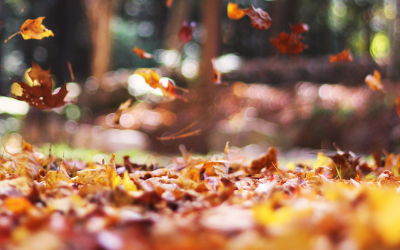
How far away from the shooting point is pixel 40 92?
149cm

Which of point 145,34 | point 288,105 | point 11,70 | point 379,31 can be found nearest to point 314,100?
point 288,105

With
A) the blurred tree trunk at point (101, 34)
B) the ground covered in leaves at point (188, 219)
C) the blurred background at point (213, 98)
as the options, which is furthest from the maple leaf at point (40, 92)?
the blurred tree trunk at point (101, 34)

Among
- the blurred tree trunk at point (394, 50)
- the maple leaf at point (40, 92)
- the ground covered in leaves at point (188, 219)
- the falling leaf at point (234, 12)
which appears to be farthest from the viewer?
the blurred tree trunk at point (394, 50)

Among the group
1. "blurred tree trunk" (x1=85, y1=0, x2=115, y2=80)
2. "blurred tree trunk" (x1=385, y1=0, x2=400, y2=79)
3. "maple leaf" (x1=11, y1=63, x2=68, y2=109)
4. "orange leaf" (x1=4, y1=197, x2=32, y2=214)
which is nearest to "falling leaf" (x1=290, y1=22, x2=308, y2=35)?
"maple leaf" (x1=11, y1=63, x2=68, y2=109)

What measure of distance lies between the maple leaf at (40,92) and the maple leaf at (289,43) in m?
1.04

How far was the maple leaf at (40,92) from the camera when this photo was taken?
1.44 m

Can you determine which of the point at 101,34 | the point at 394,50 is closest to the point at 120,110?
the point at 394,50

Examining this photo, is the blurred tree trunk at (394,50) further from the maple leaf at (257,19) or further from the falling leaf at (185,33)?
the falling leaf at (185,33)

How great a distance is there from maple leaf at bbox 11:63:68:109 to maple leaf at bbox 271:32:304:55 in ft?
3.42

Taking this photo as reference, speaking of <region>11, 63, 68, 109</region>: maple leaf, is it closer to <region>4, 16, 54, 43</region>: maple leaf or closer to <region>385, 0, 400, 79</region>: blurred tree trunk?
<region>4, 16, 54, 43</region>: maple leaf

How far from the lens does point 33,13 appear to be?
15758mm

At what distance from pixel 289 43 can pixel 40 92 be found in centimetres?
120

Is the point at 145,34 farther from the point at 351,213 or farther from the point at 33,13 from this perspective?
the point at 351,213

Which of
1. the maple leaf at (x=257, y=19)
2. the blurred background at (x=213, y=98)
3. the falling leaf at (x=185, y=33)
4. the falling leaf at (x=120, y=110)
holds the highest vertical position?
the maple leaf at (x=257, y=19)
